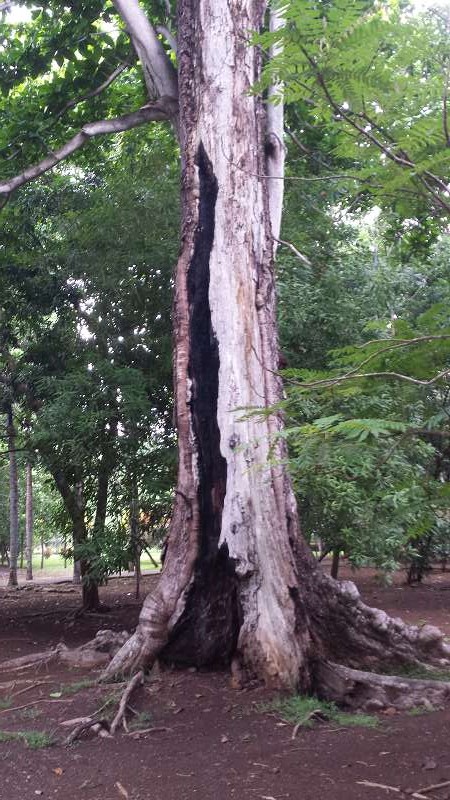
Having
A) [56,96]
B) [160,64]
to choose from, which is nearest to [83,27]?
[56,96]

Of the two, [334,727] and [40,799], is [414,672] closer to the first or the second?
[334,727]

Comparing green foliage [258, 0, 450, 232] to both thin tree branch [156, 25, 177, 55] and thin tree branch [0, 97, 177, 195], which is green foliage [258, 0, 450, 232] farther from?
thin tree branch [156, 25, 177, 55]

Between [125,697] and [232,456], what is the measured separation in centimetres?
203

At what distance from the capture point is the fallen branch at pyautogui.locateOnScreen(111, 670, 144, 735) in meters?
5.73

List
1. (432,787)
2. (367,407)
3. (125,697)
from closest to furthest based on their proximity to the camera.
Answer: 1. (432,787)
2. (125,697)
3. (367,407)

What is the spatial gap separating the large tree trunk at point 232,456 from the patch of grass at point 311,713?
24 cm

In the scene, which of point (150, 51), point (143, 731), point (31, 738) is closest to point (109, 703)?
point (143, 731)

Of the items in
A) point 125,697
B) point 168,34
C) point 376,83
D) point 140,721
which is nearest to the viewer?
point 376,83

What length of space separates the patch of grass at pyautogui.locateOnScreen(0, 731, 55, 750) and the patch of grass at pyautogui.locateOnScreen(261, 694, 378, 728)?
5.07 feet

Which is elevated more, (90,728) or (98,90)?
(98,90)

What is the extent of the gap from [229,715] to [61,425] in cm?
393

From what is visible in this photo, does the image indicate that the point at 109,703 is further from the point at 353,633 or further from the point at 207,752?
the point at 353,633

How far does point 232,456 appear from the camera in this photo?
257 inches

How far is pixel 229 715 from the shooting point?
231 inches
